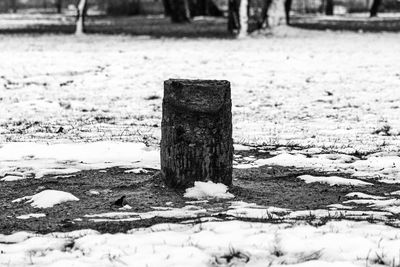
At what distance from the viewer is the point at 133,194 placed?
6008 millimetres

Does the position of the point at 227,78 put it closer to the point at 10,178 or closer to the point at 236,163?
the point at 236,163

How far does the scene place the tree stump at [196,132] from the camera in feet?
19.6

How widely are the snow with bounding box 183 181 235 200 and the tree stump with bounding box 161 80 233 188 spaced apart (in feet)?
0.16

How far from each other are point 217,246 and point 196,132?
5.63 feet

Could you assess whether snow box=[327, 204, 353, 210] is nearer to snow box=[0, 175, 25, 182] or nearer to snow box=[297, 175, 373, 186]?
snow box=[297, 175, 373, 186]

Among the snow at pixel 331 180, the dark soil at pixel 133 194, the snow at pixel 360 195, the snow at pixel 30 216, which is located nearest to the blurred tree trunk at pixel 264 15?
the dark soil at pixel 133 194

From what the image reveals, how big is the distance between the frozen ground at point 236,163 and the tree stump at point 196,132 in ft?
0.56

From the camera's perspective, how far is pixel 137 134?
9125mm

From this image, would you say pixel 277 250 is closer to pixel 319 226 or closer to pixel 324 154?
pixel 319 226

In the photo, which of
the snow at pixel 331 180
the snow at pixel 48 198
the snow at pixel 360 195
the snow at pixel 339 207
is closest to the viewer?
the snow at pixel 339 207

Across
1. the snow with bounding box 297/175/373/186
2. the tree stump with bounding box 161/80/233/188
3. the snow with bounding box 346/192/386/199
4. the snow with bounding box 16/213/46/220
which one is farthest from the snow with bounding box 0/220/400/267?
the snow with bounding box 297/175/373/186

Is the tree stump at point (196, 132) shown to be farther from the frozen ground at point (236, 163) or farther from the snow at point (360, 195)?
the snow at point (360, 195)

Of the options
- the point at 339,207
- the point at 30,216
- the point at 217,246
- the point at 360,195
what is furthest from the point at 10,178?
the point at 360,195

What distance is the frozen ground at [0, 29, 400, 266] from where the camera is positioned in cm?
436
